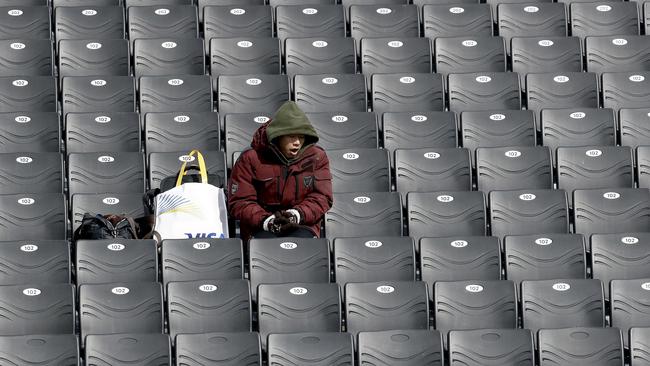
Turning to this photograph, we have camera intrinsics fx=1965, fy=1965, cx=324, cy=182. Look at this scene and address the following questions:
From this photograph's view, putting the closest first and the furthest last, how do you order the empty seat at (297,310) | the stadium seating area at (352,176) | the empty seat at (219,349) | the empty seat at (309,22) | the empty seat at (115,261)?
the empty seat at (219,349), the stadium seating area at (352,176), the empty seat at (297,310), the empty seat at (115,261), the empty seat at (309,22)

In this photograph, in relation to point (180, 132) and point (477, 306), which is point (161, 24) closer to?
point (180, 132)

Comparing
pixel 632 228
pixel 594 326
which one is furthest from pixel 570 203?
Answer: pixel 594 326

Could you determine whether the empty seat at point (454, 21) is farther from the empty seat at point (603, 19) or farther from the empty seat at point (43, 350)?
the empty seat at point (43, 350)

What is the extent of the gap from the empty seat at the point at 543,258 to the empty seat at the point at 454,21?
2515mm

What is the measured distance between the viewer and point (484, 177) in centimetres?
1118

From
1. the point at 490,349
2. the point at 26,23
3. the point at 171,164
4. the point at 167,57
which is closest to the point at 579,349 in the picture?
the point at 490,349

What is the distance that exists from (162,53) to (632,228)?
3122 millimetres

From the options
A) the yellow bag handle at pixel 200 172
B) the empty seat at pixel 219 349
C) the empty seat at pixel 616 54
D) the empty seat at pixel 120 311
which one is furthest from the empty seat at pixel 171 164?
the empty seat at pixel 616 54

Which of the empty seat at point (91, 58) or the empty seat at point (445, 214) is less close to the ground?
the empty seat at point (91, 58)

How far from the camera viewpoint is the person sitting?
33.5 feet

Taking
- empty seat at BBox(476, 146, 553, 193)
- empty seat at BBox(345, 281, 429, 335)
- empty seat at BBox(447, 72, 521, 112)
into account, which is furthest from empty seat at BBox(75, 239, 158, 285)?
empty seat at BBox(447, 72, 521, 112)

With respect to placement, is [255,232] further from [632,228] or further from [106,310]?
[632,228]

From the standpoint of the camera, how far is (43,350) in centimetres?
919

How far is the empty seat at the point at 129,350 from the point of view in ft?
30.2
